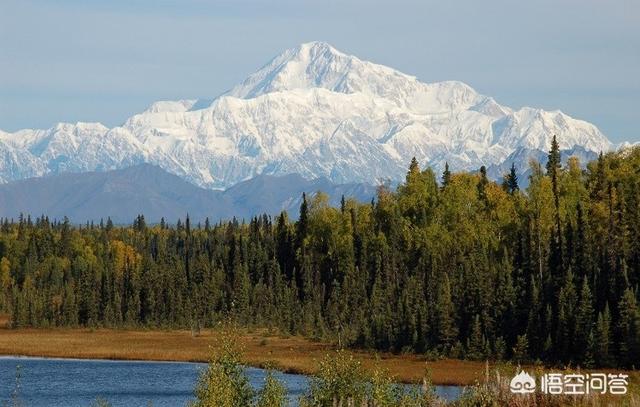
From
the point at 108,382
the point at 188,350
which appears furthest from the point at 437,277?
the point at 108,382

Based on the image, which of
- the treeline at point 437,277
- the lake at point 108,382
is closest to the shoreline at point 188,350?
the lake at point 108,382

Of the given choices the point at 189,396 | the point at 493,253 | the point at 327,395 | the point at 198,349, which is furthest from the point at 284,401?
the point at 493,253

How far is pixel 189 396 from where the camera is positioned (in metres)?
82.7

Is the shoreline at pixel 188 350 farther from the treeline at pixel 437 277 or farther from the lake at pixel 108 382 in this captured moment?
the treeline at pixel 437 277

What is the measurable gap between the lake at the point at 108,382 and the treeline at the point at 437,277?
8112mm

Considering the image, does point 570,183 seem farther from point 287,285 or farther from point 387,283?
point 287,285

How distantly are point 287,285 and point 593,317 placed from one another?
82.0m

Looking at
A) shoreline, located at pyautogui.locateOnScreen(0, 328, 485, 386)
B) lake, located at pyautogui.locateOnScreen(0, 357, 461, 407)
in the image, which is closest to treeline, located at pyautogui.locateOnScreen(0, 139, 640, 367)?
shoreline, located at pyautogui.locateOnScreen(0, 328, 485, 386)

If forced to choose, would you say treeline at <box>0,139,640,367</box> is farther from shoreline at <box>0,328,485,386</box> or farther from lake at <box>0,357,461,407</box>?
lake at <box>0,357,461,407</box>

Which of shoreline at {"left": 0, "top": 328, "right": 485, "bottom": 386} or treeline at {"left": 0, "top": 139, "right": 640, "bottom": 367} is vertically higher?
treeline at {"left": 0, "top": 139, "right": 640, "bottom": 367}

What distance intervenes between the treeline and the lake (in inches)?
319

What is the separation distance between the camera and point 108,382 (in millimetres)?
96062

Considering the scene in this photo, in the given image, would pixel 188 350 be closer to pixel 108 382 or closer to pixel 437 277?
pixel 437 277

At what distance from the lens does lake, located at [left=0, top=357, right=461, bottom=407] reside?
80.6 metres
